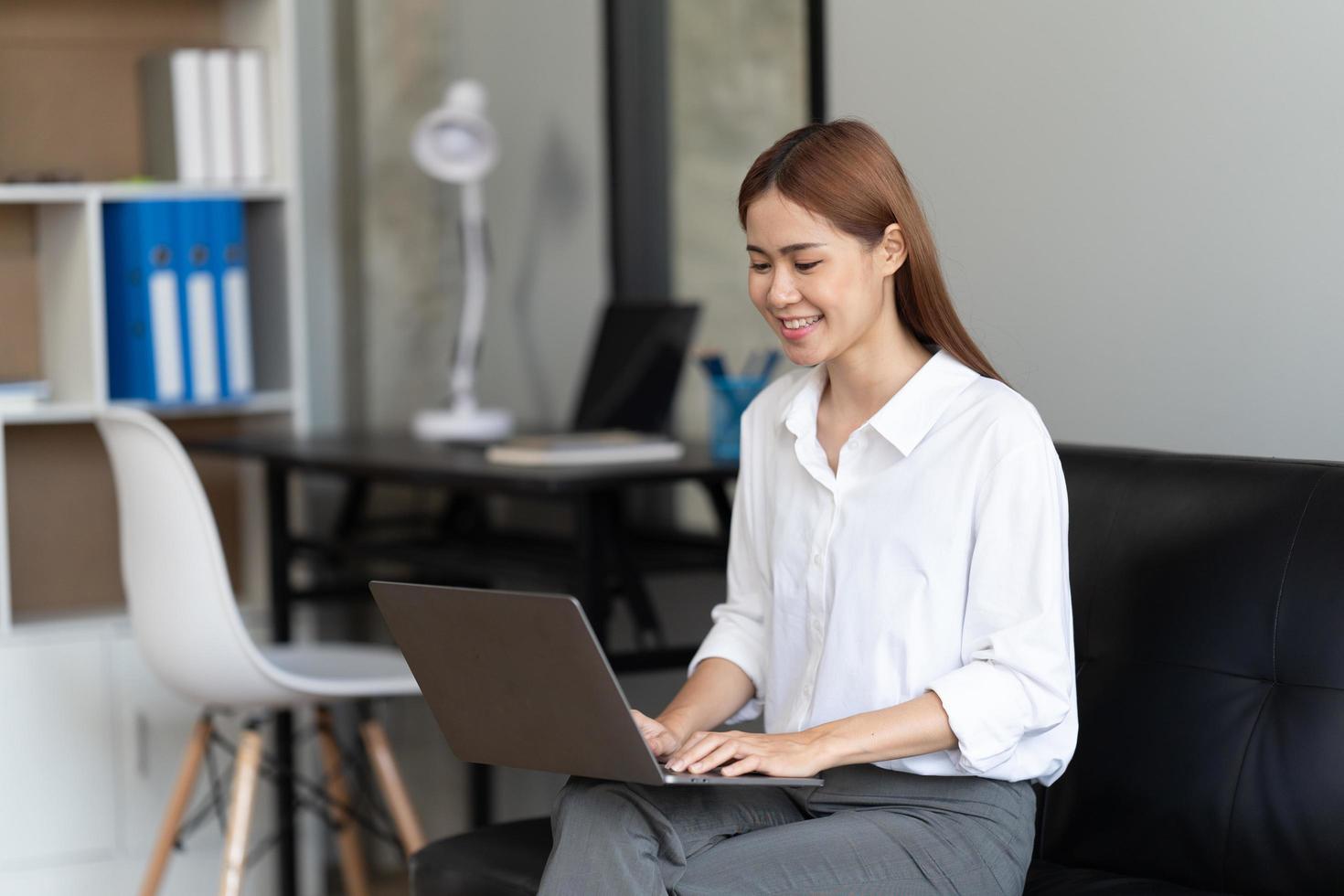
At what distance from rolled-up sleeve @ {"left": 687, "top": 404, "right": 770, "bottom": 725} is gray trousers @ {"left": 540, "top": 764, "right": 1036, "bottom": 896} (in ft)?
0.74

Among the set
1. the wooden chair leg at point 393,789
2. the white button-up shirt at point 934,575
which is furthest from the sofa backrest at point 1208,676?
the wooden chair leg at point 393,789

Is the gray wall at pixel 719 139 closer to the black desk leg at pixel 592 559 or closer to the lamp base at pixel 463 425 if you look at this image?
the lamp base at pixel 463 425

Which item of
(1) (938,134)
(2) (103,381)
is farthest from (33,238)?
(1) (938,134)

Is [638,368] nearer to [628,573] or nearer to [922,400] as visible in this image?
[628,573]

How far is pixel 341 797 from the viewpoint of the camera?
3248 millimetres

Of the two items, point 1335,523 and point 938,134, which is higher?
point 938,134

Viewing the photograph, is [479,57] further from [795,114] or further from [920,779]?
[920,779]

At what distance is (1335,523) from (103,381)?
228 cm

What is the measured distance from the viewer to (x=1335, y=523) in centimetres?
174

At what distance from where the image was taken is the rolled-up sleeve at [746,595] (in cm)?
200

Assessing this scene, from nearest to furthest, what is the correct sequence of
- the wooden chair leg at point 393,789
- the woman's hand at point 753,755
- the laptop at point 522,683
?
the laptop at point 522,683, the woman's hand at point 753,755, the wooden chair leg at point 393,789

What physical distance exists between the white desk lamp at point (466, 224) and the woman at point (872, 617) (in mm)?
1412

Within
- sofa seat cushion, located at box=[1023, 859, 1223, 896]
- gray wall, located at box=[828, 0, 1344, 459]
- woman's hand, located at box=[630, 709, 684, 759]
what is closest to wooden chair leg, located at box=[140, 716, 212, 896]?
woman's hand, located at box=[630, 709, 684, 759]

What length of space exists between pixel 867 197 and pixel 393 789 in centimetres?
151
